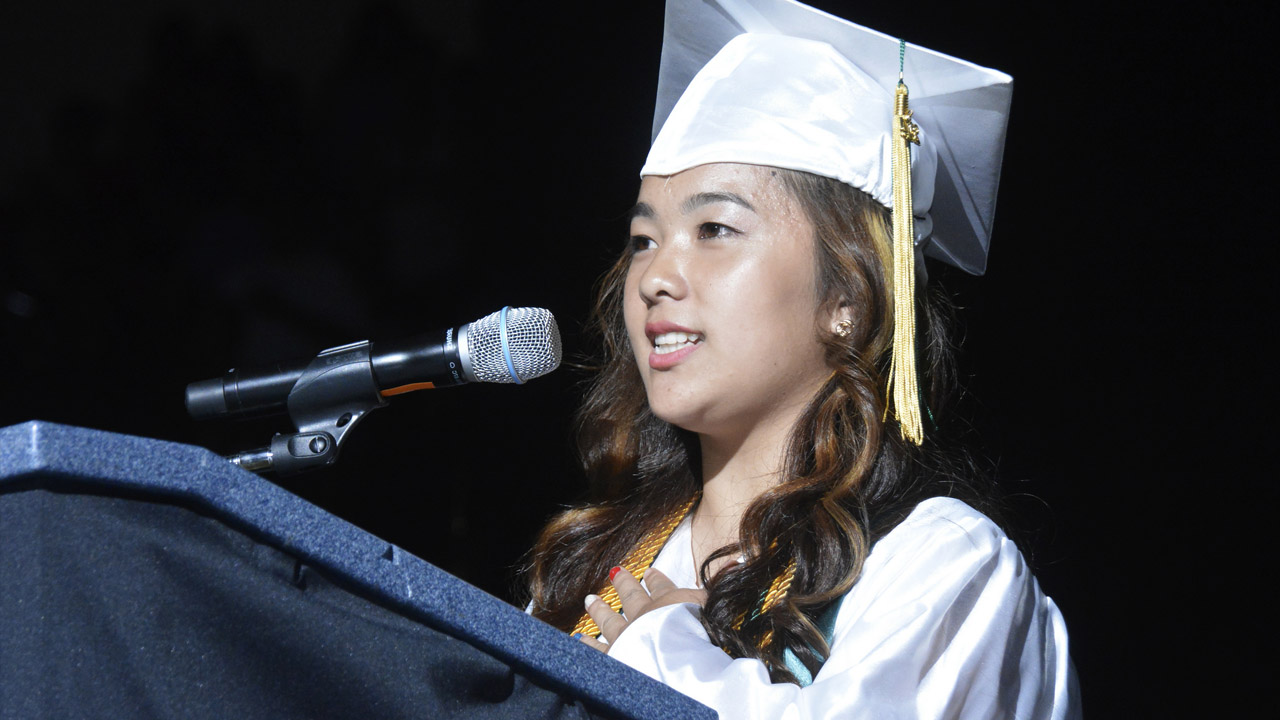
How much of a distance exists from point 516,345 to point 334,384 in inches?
8.1

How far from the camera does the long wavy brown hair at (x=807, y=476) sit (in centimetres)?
149

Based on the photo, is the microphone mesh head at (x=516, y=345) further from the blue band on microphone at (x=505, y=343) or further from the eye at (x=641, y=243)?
the eye at (x=641, y=243)

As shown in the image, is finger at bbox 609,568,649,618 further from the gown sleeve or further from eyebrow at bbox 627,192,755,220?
eyebrow at bbox 627,192,755,220

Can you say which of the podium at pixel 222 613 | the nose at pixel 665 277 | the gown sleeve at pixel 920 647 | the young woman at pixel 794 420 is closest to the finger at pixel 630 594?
the young woman at pixel 794 420

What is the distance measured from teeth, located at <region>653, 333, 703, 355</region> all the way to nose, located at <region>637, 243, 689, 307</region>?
6 centimetres

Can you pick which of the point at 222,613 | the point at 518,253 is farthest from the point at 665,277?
the point at 518,253

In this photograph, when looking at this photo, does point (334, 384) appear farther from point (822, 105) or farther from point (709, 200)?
point (822, 105)

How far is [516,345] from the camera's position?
123cm

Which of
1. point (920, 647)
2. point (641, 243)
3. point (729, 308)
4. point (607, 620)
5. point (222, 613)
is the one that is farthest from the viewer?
point (641, 243)

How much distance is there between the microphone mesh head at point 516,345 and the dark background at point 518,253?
3.48ft

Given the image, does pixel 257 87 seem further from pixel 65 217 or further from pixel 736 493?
pixel 736 493

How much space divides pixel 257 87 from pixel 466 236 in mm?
644

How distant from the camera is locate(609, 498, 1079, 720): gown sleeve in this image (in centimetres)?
119

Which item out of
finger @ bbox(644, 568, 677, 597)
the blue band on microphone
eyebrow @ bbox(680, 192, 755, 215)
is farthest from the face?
the blue band on microphone
